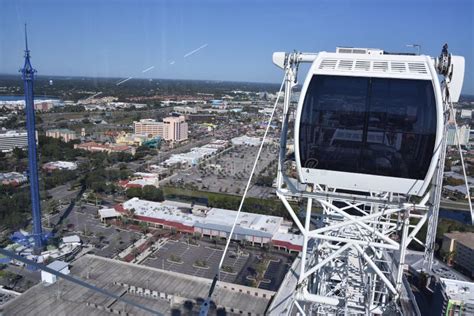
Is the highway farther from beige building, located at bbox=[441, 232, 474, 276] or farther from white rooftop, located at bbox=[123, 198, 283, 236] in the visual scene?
white rooftop, located at bbox=[123, 198, 283, 236]

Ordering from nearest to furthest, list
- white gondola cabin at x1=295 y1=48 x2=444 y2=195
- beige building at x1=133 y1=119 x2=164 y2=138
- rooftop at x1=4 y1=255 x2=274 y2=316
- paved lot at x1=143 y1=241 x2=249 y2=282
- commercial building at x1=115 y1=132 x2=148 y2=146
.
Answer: white gondola cabin at x1=295 y1=48 x2=444 y2=195, rooftop at x1=4 y1=255 x2=274 y2=316, paved lot at x1=143 y1=241 x2=249 y2=282, commercial building at x1=115 y1=132 x2=148 y2=146, beige building at x1=133 y1=119 x2=164 y2=138

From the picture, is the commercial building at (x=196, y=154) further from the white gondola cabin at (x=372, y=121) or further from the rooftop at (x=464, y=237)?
the white gondola cabin at (x=372, y=121)

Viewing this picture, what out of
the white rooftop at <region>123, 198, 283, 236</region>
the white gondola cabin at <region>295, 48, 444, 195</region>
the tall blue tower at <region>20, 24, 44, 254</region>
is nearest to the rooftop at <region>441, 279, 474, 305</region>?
the white rooftop at <region>123, 198, 283, 236</region>

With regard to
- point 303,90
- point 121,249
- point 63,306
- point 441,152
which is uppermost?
point 303,90

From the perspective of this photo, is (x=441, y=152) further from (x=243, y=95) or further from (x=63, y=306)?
(x=243, y=95)

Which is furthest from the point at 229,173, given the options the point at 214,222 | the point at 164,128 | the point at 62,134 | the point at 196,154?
the point at 62,134

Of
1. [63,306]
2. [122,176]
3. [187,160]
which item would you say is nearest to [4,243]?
[63,306]
